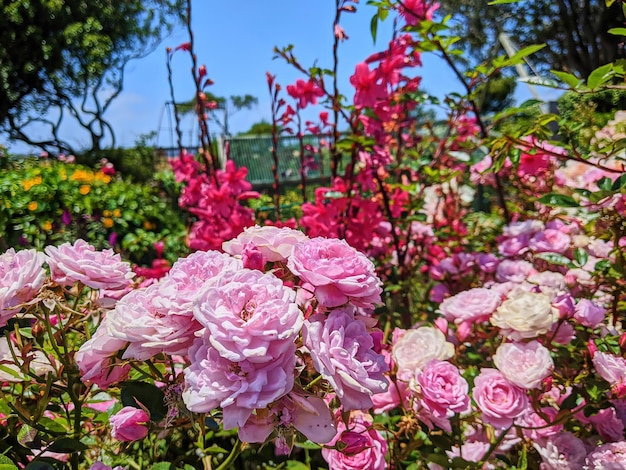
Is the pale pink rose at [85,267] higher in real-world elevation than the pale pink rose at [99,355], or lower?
higher

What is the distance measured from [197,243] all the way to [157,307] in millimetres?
918

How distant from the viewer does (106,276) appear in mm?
670

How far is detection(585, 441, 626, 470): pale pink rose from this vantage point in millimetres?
775

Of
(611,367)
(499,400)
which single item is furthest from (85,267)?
(611,367)

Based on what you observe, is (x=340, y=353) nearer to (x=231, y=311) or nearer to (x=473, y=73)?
(x=231, y=311)

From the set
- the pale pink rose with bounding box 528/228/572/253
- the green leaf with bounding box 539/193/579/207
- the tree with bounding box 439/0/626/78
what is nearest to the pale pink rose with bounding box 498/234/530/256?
the pale pink rose with bounding box 528/228/572/253

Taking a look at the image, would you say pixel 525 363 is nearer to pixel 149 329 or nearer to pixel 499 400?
pixel 499 400

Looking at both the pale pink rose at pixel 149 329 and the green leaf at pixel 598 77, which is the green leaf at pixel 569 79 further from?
the pale pink rose at pixel 149 329

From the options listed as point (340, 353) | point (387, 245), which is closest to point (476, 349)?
point (387, 245)

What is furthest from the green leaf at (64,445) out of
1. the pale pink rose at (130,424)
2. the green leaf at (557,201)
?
the green leaf at (557,201)

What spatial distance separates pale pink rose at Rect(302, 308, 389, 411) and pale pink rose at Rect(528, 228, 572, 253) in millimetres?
983

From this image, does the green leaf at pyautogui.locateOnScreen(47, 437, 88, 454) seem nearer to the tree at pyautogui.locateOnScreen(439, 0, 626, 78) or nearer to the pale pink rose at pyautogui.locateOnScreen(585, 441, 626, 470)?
the pale pink rose at pyautogui.locateOnScreen(585, 441, 626, 470)

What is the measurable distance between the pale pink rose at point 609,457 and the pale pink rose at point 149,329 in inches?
28.0

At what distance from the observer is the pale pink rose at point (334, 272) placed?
54 centimetres
